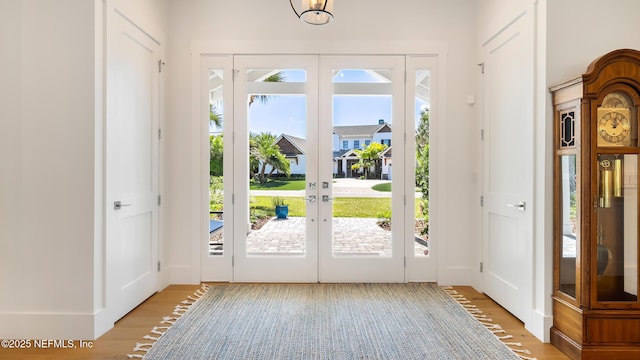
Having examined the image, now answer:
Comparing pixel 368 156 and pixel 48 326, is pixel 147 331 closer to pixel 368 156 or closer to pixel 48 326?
pixel 48 326

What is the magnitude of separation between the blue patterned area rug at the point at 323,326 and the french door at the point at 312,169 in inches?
12.0

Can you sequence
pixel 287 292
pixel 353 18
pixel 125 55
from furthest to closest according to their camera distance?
A: pixel 353 18 < pixel 287 292 < pixel 125 55

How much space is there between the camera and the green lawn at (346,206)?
4.26m

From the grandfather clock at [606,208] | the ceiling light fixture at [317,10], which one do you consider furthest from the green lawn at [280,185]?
the grandfather clock at [606,208]

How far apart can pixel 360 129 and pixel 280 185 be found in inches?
42.2

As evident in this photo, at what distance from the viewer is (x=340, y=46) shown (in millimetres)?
4195

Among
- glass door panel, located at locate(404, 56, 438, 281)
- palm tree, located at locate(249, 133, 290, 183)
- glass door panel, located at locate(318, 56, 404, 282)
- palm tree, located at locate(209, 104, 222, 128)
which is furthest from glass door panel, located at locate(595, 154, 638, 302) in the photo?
palm tree, located at locate(209, 104, 222, 128)

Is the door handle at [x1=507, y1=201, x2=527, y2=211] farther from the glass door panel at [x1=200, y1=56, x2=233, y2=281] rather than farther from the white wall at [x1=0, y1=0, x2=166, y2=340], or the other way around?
the white wall at [x1=0, y1=0, x2=166, y2=340]

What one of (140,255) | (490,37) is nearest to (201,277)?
(140,255)

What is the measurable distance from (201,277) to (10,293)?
5.73ft

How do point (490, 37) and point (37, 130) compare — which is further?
point (490, 37)

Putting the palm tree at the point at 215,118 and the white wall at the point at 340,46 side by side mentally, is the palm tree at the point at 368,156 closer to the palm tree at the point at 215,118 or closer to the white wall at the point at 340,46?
the white wall at the point at 340,46

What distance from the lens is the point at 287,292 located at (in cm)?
389

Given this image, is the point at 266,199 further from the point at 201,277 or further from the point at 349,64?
the point at 349,64
